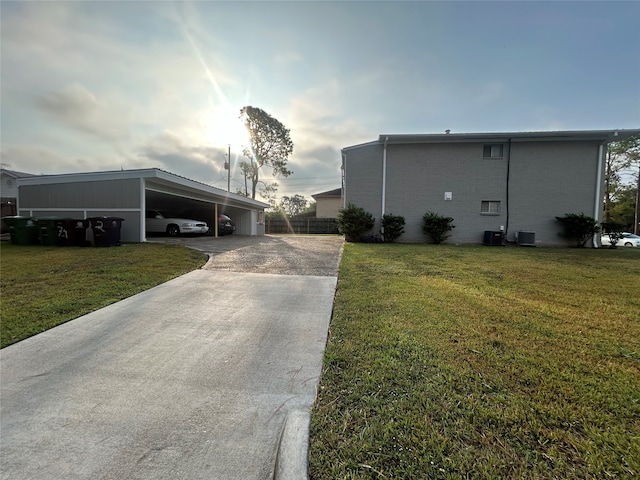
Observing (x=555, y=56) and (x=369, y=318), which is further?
(x=555, y=56)

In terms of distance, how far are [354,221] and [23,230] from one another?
12577 mm

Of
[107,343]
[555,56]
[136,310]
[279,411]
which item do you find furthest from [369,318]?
[555,56]

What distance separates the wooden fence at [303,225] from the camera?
26.8m

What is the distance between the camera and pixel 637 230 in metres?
25.6

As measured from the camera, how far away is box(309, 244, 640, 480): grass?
1.43 meters

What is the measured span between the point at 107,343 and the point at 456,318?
3931mm

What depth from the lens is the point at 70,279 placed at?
532cm

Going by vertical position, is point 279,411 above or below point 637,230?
below

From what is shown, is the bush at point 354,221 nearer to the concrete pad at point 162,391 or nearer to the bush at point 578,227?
the bush at point 578,227

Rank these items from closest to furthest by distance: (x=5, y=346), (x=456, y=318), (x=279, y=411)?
(x=279, y=411) → (x=5, y=346) → (x=456, y=318)

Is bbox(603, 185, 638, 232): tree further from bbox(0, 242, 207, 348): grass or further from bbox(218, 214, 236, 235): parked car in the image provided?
bbox(0, 242, 207, 348): grass

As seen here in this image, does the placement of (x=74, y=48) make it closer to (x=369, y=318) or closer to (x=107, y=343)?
(x=107, y=343)

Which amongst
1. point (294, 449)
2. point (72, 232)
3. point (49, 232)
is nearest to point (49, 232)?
point (49, 232)

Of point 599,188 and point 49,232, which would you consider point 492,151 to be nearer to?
point 599,188
